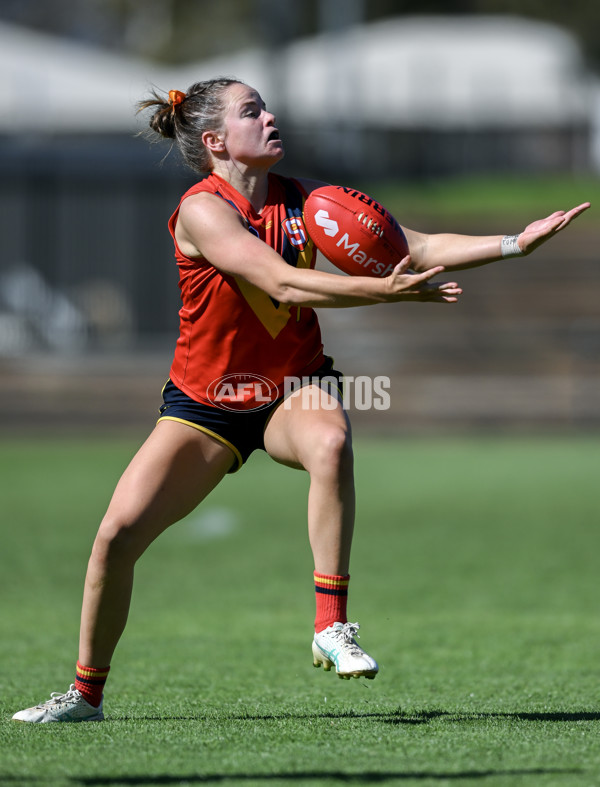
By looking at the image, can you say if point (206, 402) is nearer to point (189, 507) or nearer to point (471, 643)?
point (189, 507)

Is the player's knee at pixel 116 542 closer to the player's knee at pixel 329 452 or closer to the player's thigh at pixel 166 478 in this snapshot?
the player's thigh at pixel 166 478

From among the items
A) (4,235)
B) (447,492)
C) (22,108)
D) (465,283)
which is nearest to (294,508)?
(447,492)

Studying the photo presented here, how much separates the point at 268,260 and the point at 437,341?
15527mm

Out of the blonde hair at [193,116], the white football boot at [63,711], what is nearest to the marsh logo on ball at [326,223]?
the blonde hair at [193,116]

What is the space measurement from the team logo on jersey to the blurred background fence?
347cm

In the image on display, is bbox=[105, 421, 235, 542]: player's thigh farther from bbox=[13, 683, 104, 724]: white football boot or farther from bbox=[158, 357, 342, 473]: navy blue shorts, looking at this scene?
bbox=[13, 683, 104, 724]: white football boot

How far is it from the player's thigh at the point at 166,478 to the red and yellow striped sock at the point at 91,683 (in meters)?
0.50

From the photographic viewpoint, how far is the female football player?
4000 mm

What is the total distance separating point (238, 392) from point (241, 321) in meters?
0.24

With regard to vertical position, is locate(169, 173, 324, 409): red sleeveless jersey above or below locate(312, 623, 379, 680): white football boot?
above

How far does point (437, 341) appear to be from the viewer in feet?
63.0

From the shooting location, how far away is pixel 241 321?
413 centimetres

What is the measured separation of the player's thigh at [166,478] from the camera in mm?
3998

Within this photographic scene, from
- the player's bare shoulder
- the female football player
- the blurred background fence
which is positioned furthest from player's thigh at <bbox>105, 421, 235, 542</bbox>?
the blurred background fence
